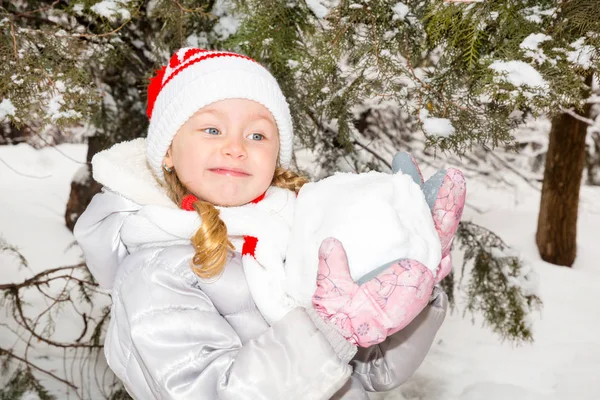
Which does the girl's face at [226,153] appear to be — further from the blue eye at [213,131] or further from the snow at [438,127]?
the snow at [438,127]

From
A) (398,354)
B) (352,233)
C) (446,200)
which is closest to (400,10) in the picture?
(446,200)

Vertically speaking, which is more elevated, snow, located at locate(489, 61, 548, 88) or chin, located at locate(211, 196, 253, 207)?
snow, located at locate(489, 61, 548, 88)

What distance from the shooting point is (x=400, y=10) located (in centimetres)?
131

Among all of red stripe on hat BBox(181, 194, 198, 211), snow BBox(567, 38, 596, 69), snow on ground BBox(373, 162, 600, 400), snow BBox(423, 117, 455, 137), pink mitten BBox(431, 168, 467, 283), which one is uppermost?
snow BBox(567, 38, 596, 69)

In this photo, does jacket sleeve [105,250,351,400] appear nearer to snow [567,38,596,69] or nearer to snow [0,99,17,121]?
snow [0,99,17,121]

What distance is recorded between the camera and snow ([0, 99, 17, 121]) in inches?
51.3

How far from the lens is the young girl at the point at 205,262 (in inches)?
40.0

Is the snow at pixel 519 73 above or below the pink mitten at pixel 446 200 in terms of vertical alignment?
above

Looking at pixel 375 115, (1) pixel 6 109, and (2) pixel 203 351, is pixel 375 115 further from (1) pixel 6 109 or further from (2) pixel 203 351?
(2) pixel 203 351

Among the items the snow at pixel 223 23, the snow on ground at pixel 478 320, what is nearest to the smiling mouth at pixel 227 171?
the snow at pixel 223 23

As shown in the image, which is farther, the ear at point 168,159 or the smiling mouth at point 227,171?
the ear at point 168,159

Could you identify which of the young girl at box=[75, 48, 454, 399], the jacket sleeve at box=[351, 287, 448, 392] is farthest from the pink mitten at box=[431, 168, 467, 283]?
the jacket sleeve at box=[351, 287, 448, 392]

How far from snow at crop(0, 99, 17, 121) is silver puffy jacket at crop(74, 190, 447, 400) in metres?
0.30

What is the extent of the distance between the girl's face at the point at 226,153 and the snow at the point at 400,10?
16.6 inches
